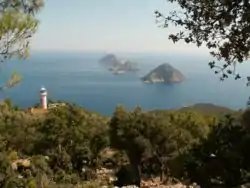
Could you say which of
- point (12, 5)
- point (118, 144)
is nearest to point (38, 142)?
point (118, 144)

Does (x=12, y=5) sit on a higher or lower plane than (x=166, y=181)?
higher

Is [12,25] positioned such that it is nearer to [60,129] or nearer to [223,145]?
[223,145]

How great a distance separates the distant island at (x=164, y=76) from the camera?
161m

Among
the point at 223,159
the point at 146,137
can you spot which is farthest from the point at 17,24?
the point at 146,137

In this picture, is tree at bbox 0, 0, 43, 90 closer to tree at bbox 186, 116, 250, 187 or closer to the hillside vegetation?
tree at bbox 186, 116, 250, 187

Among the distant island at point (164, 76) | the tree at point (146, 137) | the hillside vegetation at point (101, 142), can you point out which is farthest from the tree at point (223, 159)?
the distant island at point (164, 76)

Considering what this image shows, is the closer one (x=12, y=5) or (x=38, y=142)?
(x=12, y=5)

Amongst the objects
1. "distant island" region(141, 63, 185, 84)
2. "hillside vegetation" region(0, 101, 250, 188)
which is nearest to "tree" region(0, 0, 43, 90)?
"hillside vegetation" region(0, 101, 250, 188)

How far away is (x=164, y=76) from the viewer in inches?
6531

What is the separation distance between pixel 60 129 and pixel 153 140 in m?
4.71

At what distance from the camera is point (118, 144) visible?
22.2 m

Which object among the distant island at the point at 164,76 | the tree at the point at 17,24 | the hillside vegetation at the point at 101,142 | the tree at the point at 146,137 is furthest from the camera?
the distant island at the point at 164,76

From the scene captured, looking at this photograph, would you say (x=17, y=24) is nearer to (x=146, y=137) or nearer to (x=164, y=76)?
(x=146, y=137)

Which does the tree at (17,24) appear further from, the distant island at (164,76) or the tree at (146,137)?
the distant island at (164,76)
